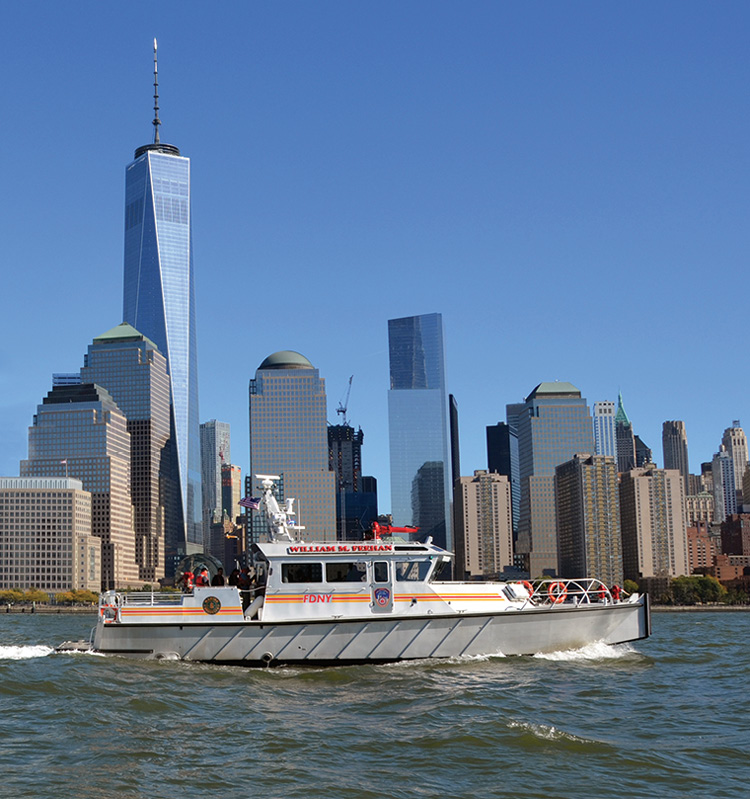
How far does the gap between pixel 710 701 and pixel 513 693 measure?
5.13 meters

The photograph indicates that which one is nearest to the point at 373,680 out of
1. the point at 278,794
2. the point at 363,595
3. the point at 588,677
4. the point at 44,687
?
the point at 363,595

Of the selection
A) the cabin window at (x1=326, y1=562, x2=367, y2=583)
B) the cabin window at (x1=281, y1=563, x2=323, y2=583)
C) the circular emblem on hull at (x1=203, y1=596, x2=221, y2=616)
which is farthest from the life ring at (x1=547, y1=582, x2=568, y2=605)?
the circular emblem on hull at (x1=203, y1=596, x2=221, y2=616)

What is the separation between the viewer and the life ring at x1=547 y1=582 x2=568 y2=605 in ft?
113

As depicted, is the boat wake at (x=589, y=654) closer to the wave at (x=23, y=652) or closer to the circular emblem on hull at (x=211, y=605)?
the circular emblem on hull at (x=211, y=605)

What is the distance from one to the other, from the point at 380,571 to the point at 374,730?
35.0 feet

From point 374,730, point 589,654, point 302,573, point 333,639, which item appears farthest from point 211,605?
point 589,654

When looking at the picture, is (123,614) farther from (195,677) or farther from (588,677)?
(588,677)

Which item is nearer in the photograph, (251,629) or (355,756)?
(355,756)

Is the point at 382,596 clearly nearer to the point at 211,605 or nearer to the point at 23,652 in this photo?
the point at 211,605

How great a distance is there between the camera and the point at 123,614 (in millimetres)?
32500

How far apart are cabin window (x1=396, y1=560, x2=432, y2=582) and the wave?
40.4ft

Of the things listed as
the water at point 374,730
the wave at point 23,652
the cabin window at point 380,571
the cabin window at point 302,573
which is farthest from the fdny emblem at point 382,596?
the wave at point 23,652

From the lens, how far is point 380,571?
3231 centimetres

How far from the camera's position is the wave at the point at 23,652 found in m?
34.5
